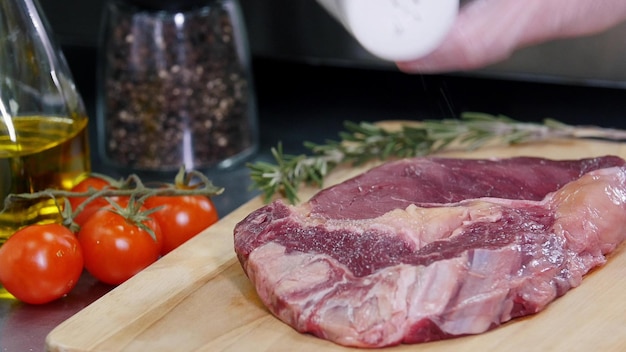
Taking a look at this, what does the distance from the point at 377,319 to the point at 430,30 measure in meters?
0.57

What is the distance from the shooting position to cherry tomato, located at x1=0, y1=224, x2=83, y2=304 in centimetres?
185

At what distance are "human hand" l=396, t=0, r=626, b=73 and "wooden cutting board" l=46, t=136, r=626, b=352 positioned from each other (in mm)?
453

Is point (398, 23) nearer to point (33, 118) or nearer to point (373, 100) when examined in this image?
point (33, 118)

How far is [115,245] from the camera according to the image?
193 centimetres

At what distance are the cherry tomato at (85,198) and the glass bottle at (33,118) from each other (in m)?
0.03

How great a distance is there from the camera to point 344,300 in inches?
63.0

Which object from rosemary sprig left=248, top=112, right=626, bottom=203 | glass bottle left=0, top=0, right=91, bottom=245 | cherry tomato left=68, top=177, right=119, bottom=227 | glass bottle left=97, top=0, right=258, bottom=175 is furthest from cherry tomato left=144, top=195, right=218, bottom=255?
glass bottle left=97, top=0, right=258, bottom=175

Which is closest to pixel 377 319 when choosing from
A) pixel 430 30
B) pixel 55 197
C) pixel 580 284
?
pixel 580 284

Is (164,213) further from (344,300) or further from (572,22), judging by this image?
(572,22)

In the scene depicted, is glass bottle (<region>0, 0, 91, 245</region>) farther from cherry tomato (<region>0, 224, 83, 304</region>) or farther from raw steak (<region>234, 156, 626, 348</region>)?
raw steak (<region>234, 156, 626, 348</region>)

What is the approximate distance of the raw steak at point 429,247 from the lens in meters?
1.60

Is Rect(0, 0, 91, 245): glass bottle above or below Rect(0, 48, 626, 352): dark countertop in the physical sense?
above

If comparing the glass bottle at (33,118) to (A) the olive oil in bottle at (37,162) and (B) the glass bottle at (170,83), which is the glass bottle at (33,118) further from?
(B) the glass bottle at (170,83)

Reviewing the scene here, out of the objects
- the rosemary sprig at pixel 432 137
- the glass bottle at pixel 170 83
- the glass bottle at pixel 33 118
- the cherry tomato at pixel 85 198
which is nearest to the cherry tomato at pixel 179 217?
the cherry tomato at pixel 85 198
